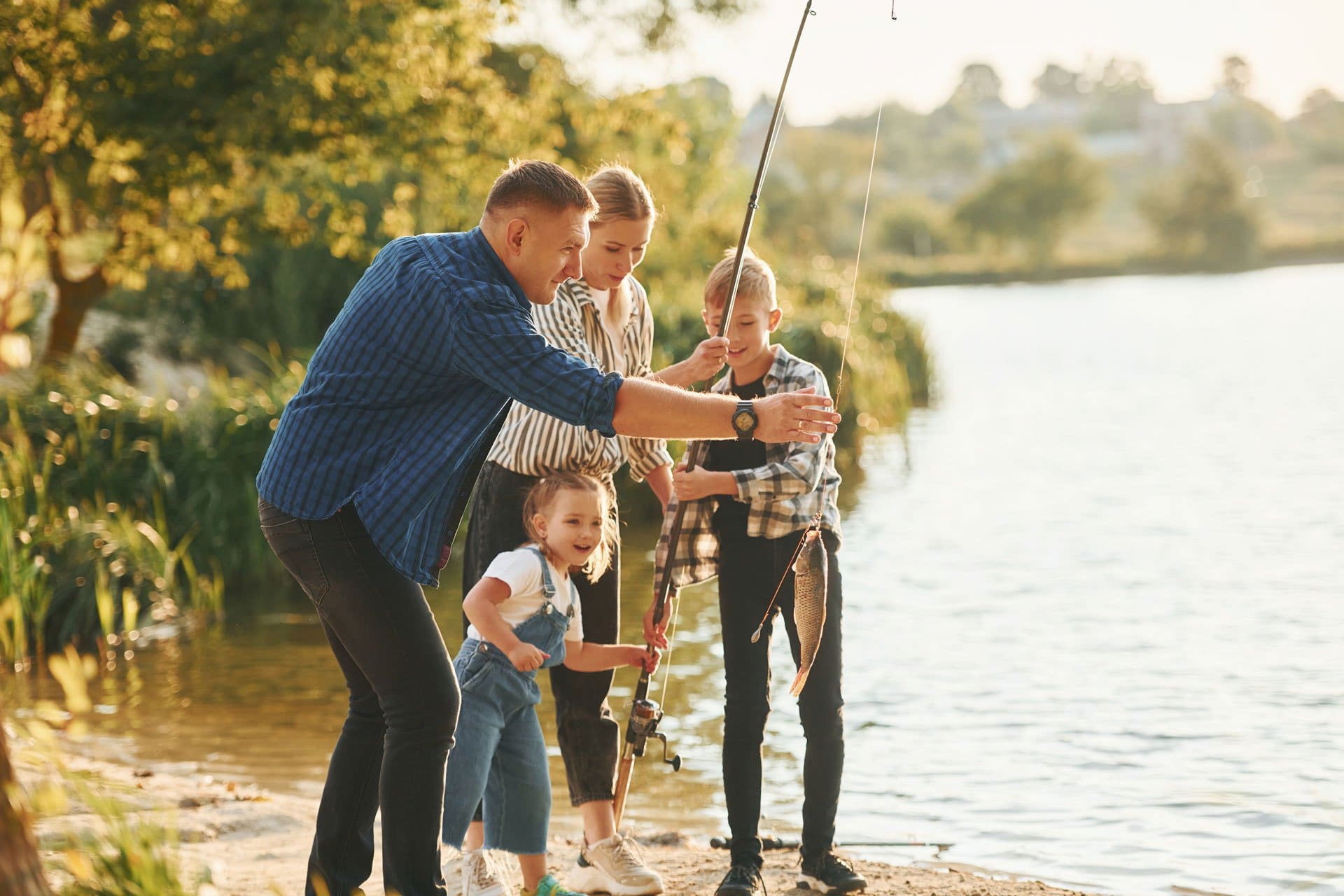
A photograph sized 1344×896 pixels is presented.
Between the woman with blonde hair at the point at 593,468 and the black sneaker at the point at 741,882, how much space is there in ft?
0.63

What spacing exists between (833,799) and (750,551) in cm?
78

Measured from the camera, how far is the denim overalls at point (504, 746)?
3.83 meters

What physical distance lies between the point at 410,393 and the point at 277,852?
2086mm

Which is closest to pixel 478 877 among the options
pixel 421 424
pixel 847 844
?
pixel 421 424

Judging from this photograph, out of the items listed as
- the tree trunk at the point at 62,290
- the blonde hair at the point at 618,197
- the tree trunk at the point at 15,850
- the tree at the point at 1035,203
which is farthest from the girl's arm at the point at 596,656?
the tree at the point at 1035,203

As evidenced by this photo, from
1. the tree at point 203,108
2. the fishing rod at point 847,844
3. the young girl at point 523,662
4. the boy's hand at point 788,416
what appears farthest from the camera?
the tree at point 203,108

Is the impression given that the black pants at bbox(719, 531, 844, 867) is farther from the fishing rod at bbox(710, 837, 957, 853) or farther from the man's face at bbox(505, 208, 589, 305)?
the man's face at bbox(505, 208, 589, 305)

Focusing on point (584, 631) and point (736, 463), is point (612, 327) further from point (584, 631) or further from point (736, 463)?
point (584, 631)

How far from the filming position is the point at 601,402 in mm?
2969

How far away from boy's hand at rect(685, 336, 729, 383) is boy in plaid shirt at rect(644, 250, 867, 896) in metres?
0.34

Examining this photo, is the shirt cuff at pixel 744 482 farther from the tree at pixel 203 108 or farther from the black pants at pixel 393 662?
the tree at pixel 203 108

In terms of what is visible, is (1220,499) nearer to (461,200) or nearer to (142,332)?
(461,200)

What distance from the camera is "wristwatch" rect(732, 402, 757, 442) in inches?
116

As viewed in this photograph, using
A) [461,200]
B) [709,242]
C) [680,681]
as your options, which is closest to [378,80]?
[461,200]
